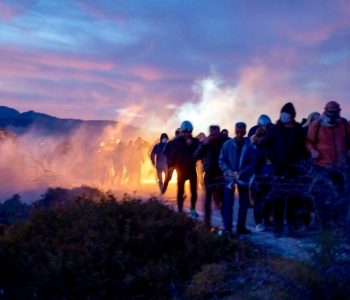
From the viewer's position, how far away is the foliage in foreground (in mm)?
10562

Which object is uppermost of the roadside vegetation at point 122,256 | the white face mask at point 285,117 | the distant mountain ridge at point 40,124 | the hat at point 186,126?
the distant mountain ridge at point 40,124

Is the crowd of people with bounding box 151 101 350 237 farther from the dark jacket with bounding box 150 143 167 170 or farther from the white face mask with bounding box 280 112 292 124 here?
the dark jacket with bounding box 150 143 167 170

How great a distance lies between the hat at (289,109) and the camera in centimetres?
1230

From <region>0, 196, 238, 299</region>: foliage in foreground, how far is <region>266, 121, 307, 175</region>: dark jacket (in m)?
1.45

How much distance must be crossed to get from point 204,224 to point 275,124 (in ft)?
5.93

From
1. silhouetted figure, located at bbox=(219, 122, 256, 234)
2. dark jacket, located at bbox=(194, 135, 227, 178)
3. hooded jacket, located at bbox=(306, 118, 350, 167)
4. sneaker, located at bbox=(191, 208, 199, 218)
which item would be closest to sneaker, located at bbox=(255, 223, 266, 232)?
silhouetted figure, located at bbox=(219, 122, 256, 234)

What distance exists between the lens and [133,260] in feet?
36.3

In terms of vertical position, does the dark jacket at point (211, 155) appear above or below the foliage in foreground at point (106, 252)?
above

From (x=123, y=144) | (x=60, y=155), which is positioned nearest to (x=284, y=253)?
(x=123, y=144)

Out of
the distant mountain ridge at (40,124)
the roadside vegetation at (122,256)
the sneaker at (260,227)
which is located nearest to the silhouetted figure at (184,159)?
the sneaker at (260,227)

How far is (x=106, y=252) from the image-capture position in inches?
429

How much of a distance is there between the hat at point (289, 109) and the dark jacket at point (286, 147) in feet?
0.49

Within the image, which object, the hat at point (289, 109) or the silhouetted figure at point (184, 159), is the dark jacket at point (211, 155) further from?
the hat at point (289, 109)

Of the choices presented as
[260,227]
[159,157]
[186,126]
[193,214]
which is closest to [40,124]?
[159,157]
